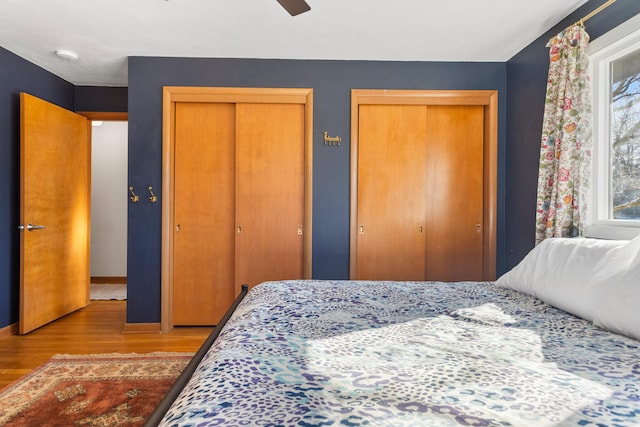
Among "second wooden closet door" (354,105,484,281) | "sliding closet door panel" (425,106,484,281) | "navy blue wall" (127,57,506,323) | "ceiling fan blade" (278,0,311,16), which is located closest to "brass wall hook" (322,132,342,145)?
"navy blue wall" (127,57,506,323)

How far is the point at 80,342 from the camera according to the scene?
3059mm

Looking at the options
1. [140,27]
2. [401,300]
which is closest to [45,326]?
[140,27]

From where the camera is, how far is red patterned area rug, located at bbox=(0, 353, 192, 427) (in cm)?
192

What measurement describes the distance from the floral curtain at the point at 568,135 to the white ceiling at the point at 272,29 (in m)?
0.36

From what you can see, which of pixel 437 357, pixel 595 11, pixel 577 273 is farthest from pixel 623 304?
pixel 595 11

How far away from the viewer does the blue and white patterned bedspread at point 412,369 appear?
0.73 metres

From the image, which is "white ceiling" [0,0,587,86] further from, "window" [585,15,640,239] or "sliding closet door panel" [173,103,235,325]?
"sliding closet door panel" [173,103,235,325]

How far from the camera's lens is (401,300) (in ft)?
5.52

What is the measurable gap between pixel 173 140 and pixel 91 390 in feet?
6.88

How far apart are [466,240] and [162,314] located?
112 inches

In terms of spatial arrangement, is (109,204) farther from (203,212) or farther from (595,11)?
(595,11)

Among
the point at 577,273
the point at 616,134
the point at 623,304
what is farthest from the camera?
the point at 616,134

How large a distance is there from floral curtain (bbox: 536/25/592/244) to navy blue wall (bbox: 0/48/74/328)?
430 cm

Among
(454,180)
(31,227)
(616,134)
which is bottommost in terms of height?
(31,227)
